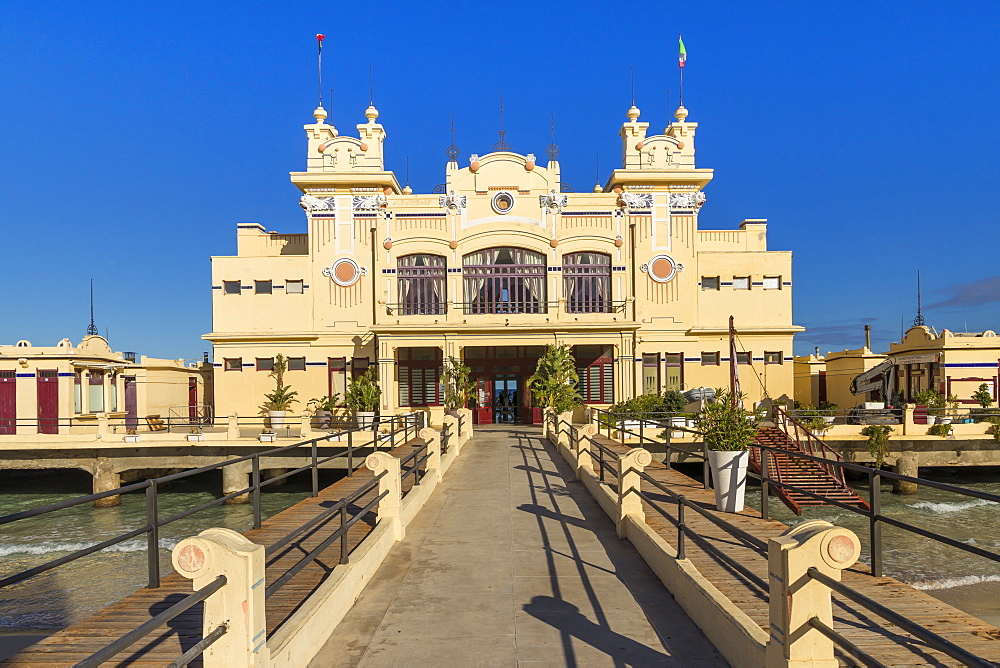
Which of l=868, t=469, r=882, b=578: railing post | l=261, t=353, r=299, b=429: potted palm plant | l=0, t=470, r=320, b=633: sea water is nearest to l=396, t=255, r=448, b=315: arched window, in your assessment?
l=261, t=353, r=299, b=429: potted palm plant

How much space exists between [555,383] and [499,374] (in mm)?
6341

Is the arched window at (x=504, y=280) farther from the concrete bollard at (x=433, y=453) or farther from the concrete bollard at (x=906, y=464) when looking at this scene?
the concrete bollard at (x=433, y=453)

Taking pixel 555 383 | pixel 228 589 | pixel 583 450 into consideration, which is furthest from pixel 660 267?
pixel 228 589

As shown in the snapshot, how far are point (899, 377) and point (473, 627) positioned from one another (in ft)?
125

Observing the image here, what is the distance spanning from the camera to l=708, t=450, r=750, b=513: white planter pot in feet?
33.2

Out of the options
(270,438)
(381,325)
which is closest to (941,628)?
(270,438)

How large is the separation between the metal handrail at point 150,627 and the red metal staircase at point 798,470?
49.0ft

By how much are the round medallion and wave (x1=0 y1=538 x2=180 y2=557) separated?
55.2ft

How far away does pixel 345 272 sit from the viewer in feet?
110

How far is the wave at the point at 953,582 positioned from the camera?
528 inches

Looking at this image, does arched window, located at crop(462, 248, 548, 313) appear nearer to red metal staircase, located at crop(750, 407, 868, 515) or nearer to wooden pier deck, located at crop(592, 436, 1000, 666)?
red metal staircase, located at crop(750, 407, 868, 515)

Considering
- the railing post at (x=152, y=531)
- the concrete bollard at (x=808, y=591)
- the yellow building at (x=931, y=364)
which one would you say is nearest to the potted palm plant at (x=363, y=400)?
the railing post at (x=152, y=531)

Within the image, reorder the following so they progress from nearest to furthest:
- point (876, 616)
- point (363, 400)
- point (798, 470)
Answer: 1. point (876, 616)
2. point (798, 470)
3. point (363, 400)

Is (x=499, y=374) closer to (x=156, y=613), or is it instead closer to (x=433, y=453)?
(x=433, y=453)
